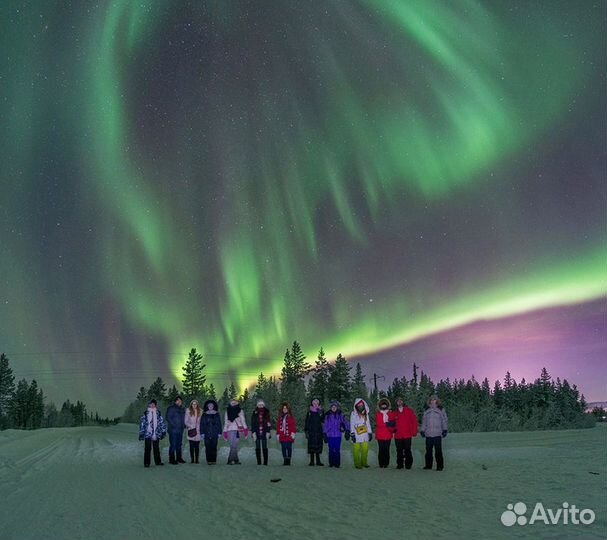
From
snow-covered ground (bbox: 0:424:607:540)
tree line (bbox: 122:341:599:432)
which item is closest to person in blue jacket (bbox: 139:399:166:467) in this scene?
snow-covered ground (bbox: 0:424:607:540)

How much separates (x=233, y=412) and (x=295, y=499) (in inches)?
324

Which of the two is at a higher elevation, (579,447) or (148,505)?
(148,505)

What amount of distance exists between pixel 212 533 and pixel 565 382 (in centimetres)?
12378

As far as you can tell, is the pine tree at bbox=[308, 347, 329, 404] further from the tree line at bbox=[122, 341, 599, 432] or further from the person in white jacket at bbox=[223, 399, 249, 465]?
the person in white jacket at bbox=[223, 399, 249, 465]

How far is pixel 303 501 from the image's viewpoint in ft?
31.7

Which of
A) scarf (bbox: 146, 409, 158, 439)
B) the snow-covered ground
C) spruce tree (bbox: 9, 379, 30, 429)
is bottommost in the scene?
spruce tree (bbox: 9, 379, 30, 429)

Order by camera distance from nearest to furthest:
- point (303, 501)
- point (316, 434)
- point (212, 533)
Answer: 1. point (212, 533)
2. point (303, 501)
3. point (316, 434)

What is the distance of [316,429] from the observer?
17.1 meters

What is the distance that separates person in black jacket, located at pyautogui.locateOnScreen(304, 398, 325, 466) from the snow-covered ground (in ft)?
3.35

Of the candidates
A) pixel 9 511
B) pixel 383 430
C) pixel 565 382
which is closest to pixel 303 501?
pixel 9 511

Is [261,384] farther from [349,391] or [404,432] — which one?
[404,432]

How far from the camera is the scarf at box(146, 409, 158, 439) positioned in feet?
53.1

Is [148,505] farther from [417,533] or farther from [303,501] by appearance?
[417,533]
